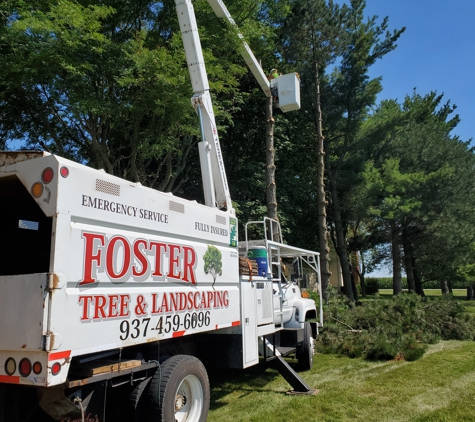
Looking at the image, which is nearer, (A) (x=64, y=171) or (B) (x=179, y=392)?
(A) (x=64, y=171)

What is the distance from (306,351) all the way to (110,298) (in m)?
5.68

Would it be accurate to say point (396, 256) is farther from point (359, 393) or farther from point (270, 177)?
point (359, 393)

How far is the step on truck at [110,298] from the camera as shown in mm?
3320

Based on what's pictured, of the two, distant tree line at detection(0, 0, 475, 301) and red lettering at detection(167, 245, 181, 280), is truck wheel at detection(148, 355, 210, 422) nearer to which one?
red lettering at detection(167, 245, 181, 280)

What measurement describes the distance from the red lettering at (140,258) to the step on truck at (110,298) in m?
0.01

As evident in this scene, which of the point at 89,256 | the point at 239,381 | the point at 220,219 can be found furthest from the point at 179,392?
the point at 239,381

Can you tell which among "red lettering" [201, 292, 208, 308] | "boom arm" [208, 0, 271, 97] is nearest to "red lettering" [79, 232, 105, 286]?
"red lettering" [201, 292, 208, 308]

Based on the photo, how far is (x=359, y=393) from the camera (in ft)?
22.2

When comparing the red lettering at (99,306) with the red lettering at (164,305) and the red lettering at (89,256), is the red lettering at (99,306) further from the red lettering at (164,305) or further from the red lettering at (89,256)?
the red lettering at (164,305)

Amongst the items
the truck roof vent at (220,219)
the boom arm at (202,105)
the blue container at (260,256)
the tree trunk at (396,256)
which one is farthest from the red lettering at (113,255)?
the tree trunk at (396,256)

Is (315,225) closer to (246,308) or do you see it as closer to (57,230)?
(246,308)

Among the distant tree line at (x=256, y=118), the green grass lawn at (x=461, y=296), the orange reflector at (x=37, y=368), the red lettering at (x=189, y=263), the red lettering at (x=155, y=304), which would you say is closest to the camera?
the orange reflector at (x=37, y=368)

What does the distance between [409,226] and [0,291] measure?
2180 cm

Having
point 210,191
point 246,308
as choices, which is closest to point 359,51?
point 210,191
